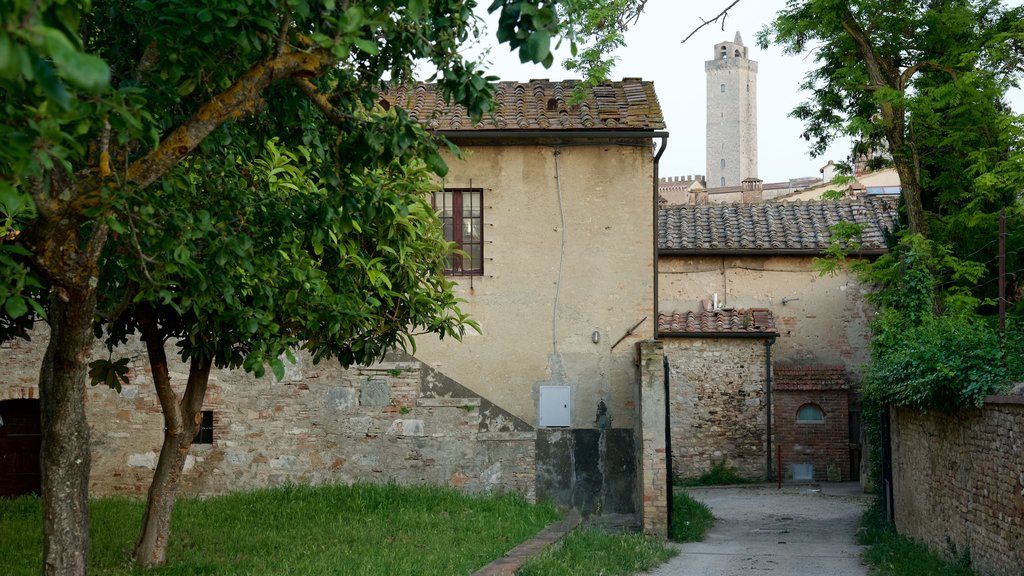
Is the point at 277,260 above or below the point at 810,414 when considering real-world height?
above

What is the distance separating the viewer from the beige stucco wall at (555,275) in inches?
580

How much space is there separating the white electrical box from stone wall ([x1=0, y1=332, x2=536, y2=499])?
287mm

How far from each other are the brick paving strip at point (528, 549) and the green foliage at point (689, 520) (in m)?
1.61

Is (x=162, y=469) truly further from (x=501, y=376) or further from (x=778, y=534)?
(x=778, y=534)

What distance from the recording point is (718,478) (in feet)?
77.9

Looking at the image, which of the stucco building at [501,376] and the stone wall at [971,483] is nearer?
the stone wall at [971,483]

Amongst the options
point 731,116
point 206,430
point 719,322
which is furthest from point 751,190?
point 731,116

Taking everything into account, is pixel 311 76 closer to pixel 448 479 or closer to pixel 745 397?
pixel 448 479

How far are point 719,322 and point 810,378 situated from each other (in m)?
2.36

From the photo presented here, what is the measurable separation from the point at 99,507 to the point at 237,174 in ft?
23.2

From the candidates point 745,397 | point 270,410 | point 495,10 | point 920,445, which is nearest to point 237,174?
point 495,10

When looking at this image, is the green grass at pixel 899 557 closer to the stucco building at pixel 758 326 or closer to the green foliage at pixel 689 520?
the green foliage at pixel 689 520

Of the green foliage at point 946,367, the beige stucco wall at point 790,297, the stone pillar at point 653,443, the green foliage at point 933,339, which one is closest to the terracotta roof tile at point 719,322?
the beige stucco wall at point 790,297

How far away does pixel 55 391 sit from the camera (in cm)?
680
